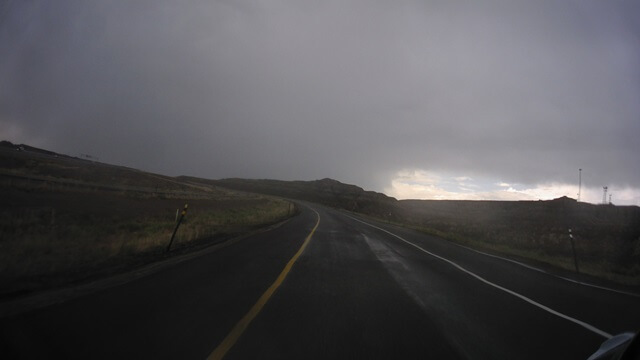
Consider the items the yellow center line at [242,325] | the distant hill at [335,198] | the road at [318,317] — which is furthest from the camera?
the distant hill at [335,198]

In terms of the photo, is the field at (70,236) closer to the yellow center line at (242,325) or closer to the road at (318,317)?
the road at (318,317)

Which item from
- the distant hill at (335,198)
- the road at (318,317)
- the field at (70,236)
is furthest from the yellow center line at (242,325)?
the distant hill at (335,198)

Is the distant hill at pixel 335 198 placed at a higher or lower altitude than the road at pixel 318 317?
higher

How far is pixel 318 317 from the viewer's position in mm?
6418

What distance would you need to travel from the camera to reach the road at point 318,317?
4.95m

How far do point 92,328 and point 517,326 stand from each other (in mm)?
6004

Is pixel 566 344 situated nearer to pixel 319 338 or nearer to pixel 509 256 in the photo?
pixel 319 338

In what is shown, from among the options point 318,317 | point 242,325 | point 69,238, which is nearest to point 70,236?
point 69,238

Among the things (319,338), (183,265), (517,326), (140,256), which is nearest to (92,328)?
(319,338)

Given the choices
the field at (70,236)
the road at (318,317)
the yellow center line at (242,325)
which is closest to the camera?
the yellow center line at (242,325)

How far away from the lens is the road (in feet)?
16.2

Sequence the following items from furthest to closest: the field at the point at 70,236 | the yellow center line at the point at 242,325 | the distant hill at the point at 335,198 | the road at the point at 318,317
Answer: the distant hill at the point at 335,198 → the field at the point at 70,236 → the road at the point at 318,317 → the yellow center line at the point at 242,325

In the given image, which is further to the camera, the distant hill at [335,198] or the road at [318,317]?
the distant hill at [335,198]

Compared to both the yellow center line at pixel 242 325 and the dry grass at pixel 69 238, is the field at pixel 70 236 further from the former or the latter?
the yellow center line at pixel 242 325
